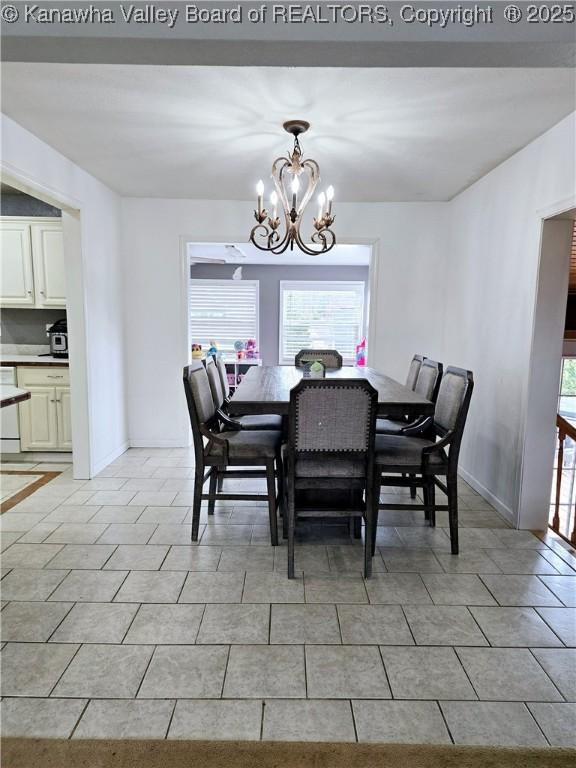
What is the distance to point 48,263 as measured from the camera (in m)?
3.92

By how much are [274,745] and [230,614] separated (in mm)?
654

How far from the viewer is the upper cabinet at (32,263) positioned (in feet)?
12.7

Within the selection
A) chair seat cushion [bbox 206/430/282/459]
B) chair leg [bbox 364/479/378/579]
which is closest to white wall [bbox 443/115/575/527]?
chair leg [bbox 364/479/378/579]

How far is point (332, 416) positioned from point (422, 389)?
1265 mm

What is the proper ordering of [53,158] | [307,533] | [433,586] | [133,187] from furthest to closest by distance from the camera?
1. [133,187]
2. [53,158]
3. [307,533]
4. [433,586]

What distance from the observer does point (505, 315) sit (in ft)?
10.2

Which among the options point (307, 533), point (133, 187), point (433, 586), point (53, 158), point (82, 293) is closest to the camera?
point (433, 586)

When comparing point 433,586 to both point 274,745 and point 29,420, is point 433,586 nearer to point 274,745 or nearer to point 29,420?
point 274,745

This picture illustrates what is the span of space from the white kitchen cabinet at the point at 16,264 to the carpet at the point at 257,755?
3464 mm

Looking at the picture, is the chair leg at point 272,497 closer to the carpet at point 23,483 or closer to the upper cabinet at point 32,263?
the carpet at point 23,483

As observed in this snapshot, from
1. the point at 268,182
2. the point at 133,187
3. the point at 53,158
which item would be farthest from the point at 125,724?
the point at 133,187

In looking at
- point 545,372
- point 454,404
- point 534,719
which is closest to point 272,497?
point 454,404

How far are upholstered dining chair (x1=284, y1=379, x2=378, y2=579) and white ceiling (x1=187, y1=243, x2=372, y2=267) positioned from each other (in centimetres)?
410

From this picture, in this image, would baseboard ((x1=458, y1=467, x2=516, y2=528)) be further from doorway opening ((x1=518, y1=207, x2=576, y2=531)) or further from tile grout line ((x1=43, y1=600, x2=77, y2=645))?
tile grout line ((x1=43, y1=600, x2=77, y2=645))
